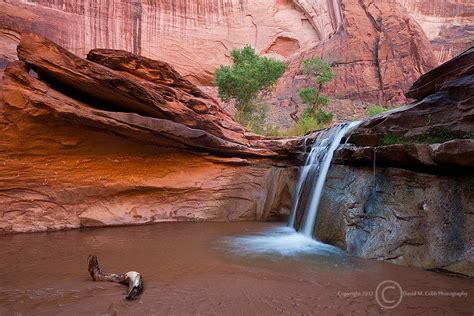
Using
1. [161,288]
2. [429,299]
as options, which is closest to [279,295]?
[161,288]

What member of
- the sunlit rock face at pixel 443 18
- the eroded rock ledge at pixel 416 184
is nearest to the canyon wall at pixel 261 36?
the sunlit rock face at pixel 443 18

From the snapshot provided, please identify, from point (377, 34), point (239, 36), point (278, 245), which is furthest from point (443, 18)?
point (278, 245)

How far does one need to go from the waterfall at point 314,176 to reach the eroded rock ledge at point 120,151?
851 mm

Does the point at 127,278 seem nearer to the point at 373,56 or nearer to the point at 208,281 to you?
the point at 208,281

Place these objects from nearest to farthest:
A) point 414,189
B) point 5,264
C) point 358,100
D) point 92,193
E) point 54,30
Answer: point 5,264 < point 414,189 < point 92,193 < point 54,30 < point 358,100

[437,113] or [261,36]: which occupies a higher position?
[261,36]

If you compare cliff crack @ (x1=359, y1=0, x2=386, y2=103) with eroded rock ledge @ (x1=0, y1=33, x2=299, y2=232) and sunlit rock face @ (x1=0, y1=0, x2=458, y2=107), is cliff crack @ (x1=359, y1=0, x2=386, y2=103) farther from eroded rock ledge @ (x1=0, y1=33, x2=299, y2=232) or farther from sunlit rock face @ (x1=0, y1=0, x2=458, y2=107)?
eroded rock ledge @ (x1=0, y1=33, x2=299, y2=232)

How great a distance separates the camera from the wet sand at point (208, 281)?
9.88 feet

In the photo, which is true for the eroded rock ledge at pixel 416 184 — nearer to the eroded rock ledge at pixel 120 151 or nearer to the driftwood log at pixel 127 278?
the eroded rock ledge at pixel 120 151

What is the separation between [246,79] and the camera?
15.6 metres

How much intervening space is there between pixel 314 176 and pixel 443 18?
3735 cm

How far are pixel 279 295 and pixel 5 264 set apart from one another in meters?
3.95

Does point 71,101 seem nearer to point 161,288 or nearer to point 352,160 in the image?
point 161,288

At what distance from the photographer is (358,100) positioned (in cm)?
2442
